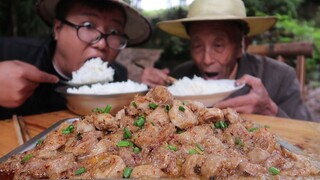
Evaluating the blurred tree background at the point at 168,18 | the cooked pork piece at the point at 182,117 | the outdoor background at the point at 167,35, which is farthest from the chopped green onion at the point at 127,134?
the outdoor background at the point at 167,35

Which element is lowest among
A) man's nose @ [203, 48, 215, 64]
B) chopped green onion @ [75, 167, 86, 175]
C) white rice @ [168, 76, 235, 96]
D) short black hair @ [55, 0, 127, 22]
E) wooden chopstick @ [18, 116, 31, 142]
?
Answer: wooden chopstick @ [18, 116, 31, 142]

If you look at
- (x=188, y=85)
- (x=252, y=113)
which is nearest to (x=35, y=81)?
(x=188, y=85)

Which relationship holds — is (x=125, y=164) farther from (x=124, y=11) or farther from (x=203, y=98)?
(x=124, y=11)

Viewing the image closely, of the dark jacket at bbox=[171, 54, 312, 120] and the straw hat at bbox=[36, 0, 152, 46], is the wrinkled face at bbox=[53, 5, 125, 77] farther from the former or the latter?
the dark jacket at bbox=[171, 54, 312, 120]

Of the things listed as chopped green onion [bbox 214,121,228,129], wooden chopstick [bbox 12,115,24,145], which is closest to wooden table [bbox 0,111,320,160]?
wooden chopstick [bbox 12,115,24,145]

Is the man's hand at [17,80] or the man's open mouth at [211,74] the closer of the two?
the man's hand at [17,80]

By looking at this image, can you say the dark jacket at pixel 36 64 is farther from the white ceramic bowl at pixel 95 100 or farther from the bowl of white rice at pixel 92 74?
the white ceramic bowl at pixel 95 100
